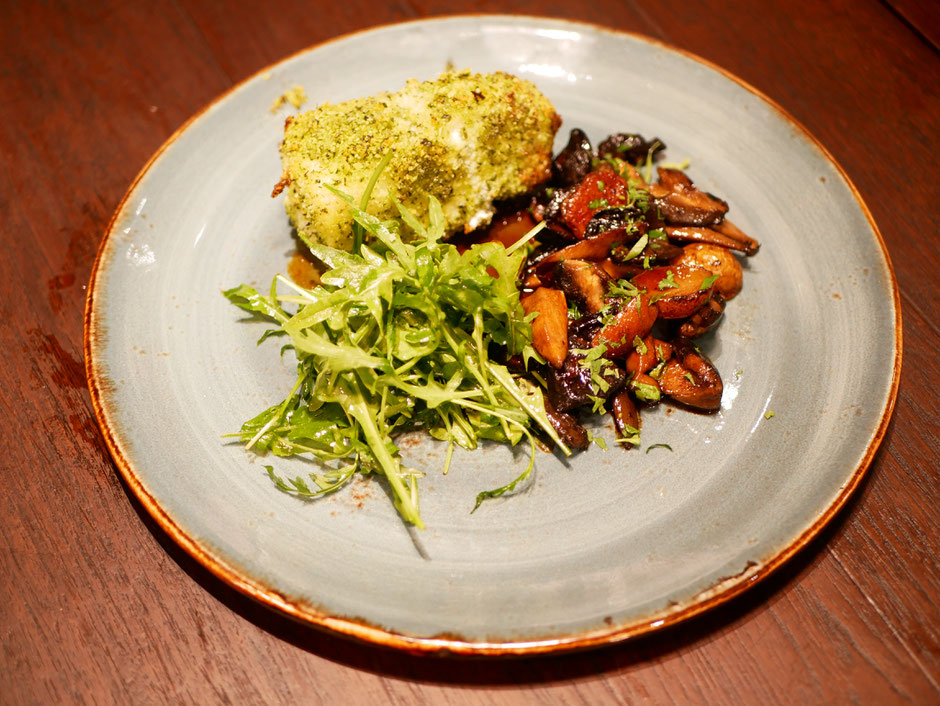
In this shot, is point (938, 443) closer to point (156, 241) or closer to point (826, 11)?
point (826, 11)

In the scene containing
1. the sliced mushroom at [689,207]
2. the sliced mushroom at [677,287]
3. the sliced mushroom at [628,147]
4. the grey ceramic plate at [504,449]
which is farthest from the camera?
the sliced mushroom at [628,147]

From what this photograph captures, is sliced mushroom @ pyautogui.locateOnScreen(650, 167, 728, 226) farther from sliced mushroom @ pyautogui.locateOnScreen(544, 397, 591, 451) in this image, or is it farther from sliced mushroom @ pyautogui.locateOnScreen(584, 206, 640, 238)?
sliced mushroom @ pyautogui.locateOnScreen(544, 397, 591, 451)

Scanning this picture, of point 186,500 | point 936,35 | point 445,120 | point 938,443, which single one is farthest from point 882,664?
point 936,35

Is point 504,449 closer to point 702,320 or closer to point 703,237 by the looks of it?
point 702,320

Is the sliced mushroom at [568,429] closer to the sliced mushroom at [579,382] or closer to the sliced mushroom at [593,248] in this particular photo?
the sliced mushroom at [579,382]

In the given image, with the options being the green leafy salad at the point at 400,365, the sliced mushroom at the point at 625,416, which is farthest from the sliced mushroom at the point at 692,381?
the green leafy salad at the point at 400,365

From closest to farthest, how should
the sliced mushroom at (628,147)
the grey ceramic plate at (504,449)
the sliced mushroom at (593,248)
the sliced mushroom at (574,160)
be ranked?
the grey ceramic plate at (504,449), the sliced mushroom at (593,248), the sliced mushroom at (574,160), the sliced mushroom at (628,147)

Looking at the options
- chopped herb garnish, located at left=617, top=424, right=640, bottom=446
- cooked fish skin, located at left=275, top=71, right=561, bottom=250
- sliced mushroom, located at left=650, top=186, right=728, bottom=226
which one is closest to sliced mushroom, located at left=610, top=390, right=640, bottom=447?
chopped herb garnish, located at left=617, top=424, right=640, bottom=446
